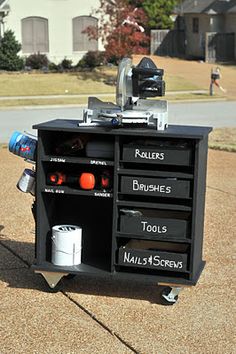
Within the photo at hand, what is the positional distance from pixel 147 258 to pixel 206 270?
132cm

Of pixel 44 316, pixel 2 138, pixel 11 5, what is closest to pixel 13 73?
pixel 11 5

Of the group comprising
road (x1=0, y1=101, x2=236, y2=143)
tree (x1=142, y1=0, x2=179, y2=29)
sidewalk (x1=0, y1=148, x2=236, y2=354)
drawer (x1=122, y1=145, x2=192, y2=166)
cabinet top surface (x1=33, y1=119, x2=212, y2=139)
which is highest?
tree (x1=142, y1=0, x2=179, y2=29)

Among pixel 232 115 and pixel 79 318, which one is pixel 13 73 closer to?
pixel 232 115

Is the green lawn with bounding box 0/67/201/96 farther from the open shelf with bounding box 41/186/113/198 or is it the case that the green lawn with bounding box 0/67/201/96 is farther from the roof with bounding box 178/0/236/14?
the open shelf with bounding box 41/186/113/198

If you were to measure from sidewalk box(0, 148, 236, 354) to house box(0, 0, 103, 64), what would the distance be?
3007cm

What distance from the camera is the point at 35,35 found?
3794cm

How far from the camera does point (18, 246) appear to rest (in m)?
8.52

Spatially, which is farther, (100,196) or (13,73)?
(13,73)

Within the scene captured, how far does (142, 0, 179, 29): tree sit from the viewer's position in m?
54.1

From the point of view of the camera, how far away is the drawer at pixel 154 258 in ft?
21.7

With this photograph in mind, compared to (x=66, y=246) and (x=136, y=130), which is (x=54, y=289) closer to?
(x=66, y=246)

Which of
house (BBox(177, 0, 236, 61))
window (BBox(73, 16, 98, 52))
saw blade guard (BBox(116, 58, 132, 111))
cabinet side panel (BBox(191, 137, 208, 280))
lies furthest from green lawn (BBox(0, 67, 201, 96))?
cabinet side panel (BBox(191, 137, 208, 280))

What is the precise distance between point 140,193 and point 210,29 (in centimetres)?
4463

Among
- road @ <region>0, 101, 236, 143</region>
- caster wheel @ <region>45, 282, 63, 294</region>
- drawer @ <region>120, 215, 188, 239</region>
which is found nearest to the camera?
drawer @ <region>120, 215, 188, 239</region>
